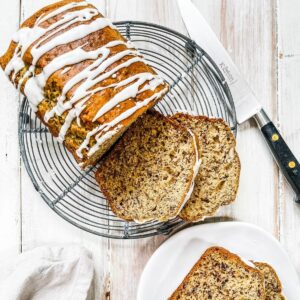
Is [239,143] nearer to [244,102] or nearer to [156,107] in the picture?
[244,102]

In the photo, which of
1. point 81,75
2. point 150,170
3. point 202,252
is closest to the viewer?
point 81,75

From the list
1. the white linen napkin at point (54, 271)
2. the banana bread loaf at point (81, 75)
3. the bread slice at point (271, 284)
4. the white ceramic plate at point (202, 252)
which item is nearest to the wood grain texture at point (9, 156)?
the white linen napkin at point (54, 271)

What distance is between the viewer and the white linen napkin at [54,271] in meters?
1.97

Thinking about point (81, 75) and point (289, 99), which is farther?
point (289, 99)

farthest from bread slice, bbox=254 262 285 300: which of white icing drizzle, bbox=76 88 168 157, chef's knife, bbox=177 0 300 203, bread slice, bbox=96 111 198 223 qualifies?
white icing drizzle, bbox=76 88 168 157

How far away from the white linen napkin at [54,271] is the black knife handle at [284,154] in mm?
817

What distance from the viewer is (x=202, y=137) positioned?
1972 mm

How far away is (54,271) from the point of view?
200 cm

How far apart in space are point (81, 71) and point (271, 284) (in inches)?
40.8

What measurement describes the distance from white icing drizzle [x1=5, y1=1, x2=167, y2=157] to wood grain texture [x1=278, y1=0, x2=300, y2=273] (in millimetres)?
626

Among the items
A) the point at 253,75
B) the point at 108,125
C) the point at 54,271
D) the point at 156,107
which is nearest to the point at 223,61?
the point at 253,75

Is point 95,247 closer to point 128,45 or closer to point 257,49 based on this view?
point 128,45

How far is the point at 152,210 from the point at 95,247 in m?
0.33

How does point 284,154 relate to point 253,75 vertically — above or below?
below
